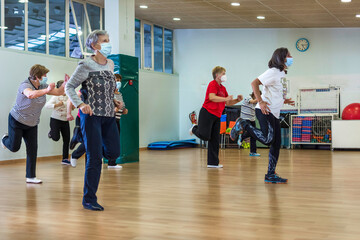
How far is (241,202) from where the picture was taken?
177 inches

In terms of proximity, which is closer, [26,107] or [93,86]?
[93,86]

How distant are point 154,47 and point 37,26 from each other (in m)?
4.31

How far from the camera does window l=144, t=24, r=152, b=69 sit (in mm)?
13127

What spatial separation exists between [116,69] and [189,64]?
226 inches

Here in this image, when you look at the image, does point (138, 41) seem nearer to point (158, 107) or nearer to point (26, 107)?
point (158, 107)

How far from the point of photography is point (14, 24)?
9.16 meters

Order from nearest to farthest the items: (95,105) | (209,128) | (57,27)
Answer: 1. (95,105)
2. (209,128)
3. (57,27)

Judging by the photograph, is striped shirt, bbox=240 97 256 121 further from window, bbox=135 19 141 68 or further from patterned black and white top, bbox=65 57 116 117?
patterned black and white top, bbox=65 57 116 117

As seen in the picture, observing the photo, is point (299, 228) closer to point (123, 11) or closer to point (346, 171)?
point (346, 171)

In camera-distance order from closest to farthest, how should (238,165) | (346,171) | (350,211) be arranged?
1. (350,211)
2. (346,171)
3. (238,165)

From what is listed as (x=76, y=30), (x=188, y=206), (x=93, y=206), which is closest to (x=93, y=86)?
(x=93, y=206)

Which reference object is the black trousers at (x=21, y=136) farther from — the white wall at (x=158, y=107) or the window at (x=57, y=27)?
the white wall at (x=158, y=107)

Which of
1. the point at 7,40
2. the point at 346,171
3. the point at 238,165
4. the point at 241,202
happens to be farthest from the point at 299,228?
the point at 7,40

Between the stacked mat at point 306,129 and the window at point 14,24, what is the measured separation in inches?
266
